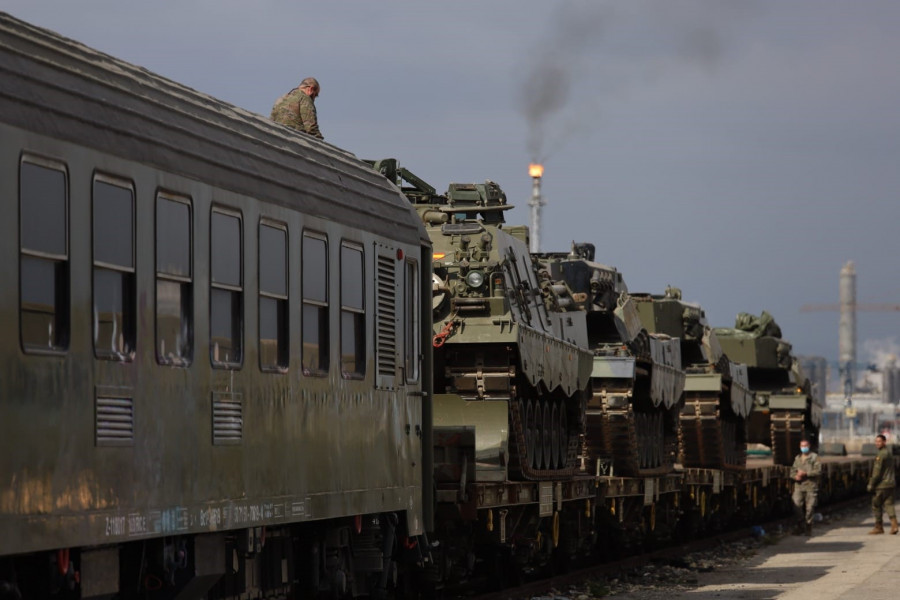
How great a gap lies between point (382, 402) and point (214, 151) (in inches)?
128

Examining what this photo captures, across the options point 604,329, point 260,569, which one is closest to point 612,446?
point 604,329

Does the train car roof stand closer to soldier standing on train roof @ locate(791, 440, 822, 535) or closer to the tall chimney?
soldier standing on train roof @ locate(791, 440, 822, 535)

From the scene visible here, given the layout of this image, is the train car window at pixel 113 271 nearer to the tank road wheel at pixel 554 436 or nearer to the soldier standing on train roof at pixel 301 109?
the soldier standing on train roof at pixel 301 109

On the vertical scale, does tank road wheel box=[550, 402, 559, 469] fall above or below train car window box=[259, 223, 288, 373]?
below

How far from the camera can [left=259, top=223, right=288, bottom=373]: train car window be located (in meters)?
11.1

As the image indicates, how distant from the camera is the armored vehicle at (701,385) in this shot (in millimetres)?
32531

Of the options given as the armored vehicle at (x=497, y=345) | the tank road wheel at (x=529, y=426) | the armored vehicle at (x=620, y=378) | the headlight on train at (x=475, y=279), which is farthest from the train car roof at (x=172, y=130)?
the armored vehicle at (x=620, y=378)

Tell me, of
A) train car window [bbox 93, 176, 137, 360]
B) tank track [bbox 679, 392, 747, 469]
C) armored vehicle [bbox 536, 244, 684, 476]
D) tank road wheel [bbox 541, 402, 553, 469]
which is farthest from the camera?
tank track [bbox 679, 392, 747, 469]

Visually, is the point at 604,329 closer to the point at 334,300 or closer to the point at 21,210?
the point at 334,300

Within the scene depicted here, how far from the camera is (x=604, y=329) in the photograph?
26484 mm

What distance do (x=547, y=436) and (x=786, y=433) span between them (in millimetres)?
19739

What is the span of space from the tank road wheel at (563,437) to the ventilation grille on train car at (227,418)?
11.7 meters

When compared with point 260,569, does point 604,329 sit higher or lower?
higher

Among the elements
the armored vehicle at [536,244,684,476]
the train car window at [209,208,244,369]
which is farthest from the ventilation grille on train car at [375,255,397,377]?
the armored vehicle at [536,244,684,476]
